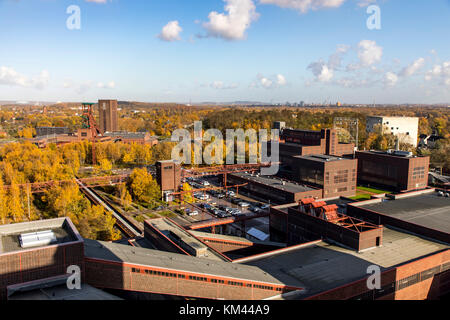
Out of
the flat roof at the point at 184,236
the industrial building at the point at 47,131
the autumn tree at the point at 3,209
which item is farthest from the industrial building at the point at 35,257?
the industrial building at the point at 47,131

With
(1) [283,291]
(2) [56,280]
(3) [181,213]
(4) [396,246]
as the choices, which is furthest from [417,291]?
(3) [181,213]

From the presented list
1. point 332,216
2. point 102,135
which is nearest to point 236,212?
point 332,216

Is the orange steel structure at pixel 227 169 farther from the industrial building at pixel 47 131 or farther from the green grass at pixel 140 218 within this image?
the industrial building at pixel 47 131

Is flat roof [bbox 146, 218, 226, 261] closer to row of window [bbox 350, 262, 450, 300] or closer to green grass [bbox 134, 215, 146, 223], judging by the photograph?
row of window [bbox 350, 262, 450, 300]

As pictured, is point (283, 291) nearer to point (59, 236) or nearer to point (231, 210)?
point (59, 236)

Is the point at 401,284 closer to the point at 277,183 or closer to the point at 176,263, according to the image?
the point at 176,263

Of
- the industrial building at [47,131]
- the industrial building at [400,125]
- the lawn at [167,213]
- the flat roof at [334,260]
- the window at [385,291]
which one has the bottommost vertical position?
the lawn at [167,213]
